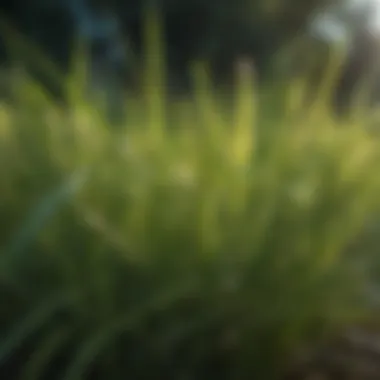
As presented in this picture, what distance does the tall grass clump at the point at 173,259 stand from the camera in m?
0.51

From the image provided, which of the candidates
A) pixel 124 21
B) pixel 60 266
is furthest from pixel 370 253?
pixel 124 21

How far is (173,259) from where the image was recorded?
0.52 meters

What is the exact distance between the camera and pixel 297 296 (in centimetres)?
52

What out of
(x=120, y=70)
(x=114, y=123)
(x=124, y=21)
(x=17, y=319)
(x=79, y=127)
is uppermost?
(x=124, y=21)

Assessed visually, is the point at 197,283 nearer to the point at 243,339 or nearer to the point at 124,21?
the point at 243,339

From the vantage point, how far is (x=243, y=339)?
1.70 feet

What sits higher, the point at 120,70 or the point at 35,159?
the point at 120,70

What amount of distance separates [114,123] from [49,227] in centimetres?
23

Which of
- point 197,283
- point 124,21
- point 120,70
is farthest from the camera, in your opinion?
point 124,21

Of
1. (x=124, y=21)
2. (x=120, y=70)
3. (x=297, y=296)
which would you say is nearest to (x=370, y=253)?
(x=297, y=296)

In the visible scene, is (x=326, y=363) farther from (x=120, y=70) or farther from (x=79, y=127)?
(x=120, y=70)

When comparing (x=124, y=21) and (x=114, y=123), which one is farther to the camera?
(x=124, y=21)

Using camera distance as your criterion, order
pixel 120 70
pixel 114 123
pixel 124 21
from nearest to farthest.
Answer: pixel 114 123 → pixel 120 70 → pixel 124 21

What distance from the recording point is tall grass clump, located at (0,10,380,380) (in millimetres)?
509
